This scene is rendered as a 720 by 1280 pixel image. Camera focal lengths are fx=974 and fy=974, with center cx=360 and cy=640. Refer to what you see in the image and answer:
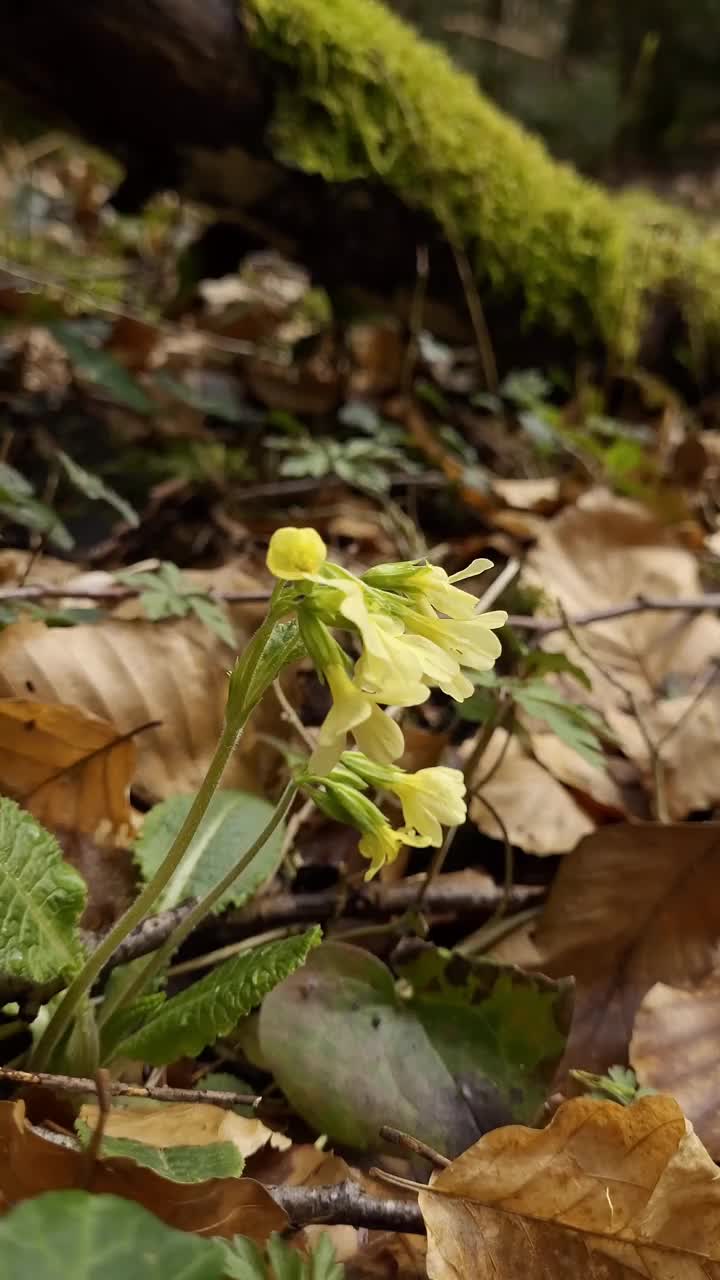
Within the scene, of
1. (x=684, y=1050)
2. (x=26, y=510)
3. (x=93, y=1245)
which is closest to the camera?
(x=93, y=1245)

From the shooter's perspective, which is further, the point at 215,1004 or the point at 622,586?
the point at 622,586

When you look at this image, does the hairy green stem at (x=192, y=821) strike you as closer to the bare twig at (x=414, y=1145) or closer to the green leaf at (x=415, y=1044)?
the green leaf at (x=415, y=1044)

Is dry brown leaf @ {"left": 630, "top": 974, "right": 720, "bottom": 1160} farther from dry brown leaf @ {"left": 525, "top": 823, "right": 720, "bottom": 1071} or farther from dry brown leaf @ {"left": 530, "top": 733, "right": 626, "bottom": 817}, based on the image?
dry brown leaf @ {"left": 530, "top": 733, "right": 626, "bottom": 817}

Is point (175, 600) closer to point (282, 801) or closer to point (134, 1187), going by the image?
→ point (282, 801)

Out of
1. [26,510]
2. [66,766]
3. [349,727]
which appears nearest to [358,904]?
[66,766]

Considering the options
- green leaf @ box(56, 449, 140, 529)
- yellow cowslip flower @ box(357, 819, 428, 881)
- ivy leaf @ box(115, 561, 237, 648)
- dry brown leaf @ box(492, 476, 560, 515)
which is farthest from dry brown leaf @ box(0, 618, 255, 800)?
dry brown leaf @ box(492, 476, 560, 515)

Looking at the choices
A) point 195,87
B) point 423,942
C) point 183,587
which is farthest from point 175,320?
point 423,942

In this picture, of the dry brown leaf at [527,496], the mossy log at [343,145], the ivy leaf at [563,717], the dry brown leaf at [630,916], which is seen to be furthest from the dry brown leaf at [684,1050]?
the mossy log at [343,145]
